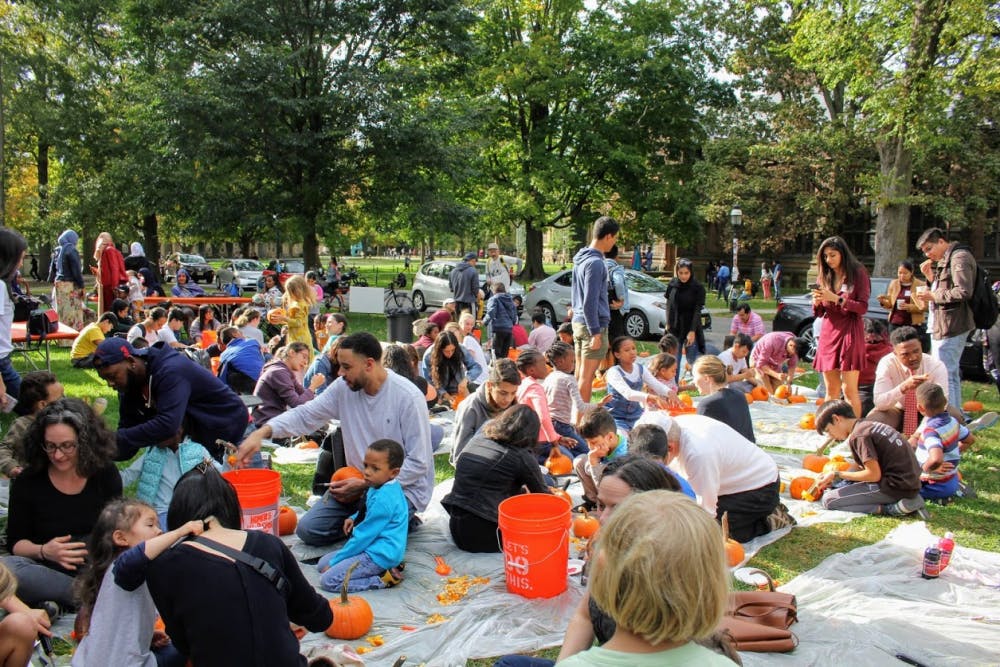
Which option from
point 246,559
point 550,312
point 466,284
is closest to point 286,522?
point 246,559

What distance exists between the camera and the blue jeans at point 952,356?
705 centimetres

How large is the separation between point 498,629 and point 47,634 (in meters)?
2.18

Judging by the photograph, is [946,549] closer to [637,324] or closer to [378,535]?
[378,535]

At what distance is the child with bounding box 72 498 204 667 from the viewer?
2.67m

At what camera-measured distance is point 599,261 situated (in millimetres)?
7363

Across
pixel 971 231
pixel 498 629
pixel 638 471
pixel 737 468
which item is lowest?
pixel 498 629

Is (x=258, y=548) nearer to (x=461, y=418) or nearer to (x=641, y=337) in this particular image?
(x=461, y=418)

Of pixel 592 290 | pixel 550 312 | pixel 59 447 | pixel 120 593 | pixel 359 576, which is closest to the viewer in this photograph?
pixel 120 593

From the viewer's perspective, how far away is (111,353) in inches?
170

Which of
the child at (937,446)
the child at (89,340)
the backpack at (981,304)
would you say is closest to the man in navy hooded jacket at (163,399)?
the child at (89,340)

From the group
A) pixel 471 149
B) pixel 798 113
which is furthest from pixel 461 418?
pixel 798 113

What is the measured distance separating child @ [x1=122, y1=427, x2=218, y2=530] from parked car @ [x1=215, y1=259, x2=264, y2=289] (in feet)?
91.0

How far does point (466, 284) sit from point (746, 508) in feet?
31.6

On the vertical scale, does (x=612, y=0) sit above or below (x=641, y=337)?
Answer: above
